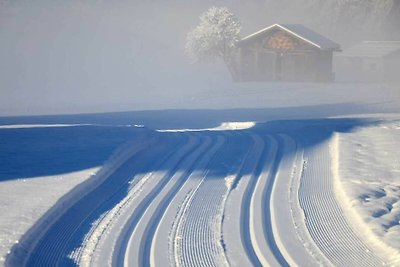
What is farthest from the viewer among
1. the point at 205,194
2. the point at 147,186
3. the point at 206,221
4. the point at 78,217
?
the point at 147,186

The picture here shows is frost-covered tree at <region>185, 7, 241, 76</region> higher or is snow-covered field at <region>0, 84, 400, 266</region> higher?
frost-covered tree at <region>185, 7, 241, 76</region>

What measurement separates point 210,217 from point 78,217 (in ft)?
12.5

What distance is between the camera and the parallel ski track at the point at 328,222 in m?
13.8

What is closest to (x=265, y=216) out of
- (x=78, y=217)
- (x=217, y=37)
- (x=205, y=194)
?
(x=205, y=194)

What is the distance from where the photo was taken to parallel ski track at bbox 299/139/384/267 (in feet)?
45.3

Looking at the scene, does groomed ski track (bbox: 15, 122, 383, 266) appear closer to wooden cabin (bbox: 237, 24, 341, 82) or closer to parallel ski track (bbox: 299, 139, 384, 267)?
parallel ski track (bbox: 299, 139, 384, 267)

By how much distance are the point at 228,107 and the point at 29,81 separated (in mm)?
26974

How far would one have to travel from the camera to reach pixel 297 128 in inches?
1281

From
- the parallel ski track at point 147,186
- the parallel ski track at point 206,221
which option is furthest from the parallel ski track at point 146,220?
the parallel ski track at point 206,221

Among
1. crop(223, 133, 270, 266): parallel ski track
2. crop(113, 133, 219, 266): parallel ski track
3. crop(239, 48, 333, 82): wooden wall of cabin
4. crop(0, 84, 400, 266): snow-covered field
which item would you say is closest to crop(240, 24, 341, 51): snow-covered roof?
crop(239, 48, 333, 82): wooden wall of cabin

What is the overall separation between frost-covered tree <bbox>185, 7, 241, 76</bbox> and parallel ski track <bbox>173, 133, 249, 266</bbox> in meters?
33.8

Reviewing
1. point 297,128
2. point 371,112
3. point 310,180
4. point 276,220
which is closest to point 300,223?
point 276,220

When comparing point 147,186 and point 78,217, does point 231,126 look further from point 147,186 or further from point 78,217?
point 78,217

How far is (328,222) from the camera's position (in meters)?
16.4
